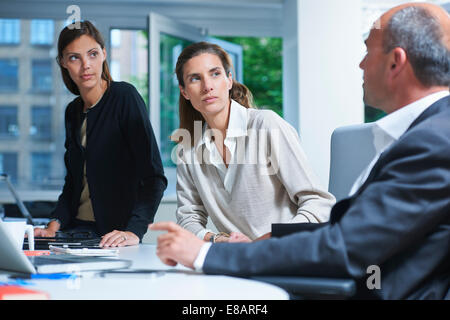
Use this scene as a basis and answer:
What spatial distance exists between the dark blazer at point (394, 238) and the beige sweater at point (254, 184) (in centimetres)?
84

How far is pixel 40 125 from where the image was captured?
12164 millimetres

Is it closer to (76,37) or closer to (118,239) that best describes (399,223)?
(118,239)

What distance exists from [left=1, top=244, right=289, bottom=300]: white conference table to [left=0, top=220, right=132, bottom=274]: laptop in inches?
1.0

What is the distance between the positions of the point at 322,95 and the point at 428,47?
319 centimetres

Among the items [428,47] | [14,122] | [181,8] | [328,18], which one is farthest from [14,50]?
[428,47]

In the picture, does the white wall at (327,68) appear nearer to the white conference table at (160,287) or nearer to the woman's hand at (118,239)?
the woman's hand at (118,239)

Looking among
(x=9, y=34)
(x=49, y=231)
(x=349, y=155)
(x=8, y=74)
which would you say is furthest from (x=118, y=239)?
(x=8, y=74)

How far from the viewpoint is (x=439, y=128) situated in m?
→ 0.99

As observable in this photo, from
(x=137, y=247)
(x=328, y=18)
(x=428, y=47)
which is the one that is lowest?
(x=137, y=247)

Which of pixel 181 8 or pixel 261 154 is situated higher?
pixel 181 8

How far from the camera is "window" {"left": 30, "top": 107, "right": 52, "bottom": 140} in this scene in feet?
→ 37.3

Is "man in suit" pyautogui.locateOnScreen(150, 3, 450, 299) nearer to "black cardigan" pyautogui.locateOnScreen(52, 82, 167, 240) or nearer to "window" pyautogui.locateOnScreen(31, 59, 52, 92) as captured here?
"black cardigan" pyautogui.locateOnScreen(52, 82, 167, 240)

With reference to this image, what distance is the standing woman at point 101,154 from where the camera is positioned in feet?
6.90
